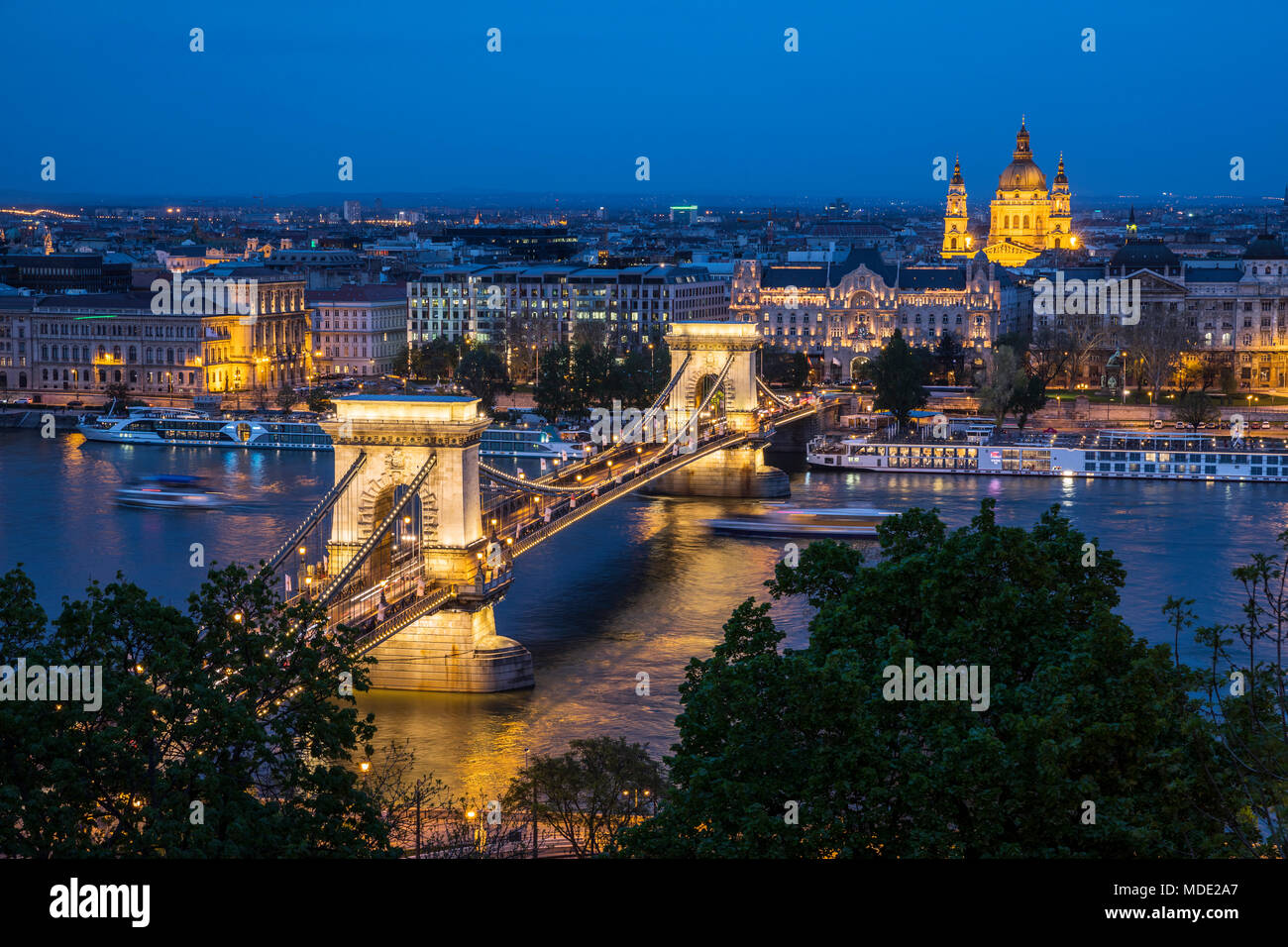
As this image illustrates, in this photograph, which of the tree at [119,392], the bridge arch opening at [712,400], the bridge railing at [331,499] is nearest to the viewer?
the bridge railing at [331,499]

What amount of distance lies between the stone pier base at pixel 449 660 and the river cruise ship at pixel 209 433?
18424 millimetres

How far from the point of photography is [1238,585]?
18.2m

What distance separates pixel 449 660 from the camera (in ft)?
49.2

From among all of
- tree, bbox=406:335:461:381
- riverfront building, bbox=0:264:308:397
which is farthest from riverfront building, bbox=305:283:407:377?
tree, bbox=406:335:461:381

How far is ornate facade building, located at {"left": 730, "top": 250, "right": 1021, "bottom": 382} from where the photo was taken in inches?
1724

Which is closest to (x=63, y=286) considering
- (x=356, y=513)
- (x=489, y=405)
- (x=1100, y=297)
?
(x=489, y=405)

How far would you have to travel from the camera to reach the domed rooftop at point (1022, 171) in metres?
63.4

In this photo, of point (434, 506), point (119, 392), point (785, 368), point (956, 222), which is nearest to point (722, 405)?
point (785, 368)

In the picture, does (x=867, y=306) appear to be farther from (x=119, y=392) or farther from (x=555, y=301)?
(x=119, y=392)

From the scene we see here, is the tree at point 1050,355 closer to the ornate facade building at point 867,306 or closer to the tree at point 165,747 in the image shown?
the ornate facade building at point 867,306

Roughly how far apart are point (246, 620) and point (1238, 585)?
12502mm

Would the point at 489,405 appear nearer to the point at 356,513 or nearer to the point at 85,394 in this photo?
the point at 85,394

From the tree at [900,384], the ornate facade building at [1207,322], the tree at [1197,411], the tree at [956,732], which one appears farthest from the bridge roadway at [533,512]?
the ornate facade building at [1207,322]

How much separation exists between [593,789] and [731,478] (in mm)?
18211
